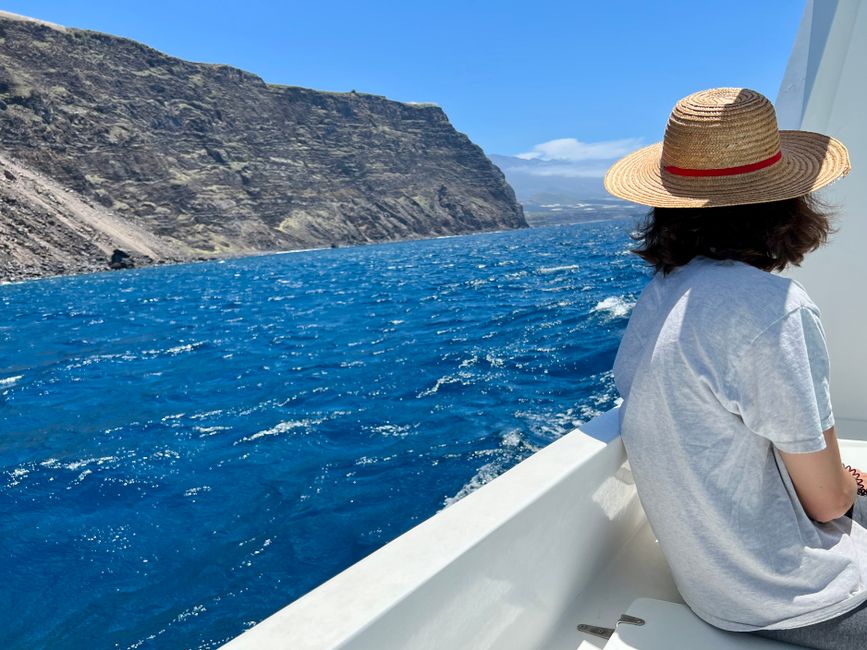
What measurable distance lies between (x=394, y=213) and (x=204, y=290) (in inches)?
2515

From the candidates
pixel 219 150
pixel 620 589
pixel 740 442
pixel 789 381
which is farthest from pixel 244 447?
pixel 219 150

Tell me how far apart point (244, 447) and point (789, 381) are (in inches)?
194

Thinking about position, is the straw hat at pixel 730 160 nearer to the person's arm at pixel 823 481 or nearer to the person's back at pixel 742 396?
the person's back at pixel 742 396

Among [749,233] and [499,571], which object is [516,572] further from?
[749,233]

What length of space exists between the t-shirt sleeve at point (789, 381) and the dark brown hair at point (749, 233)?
255mm

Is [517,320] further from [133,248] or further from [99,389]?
[133,248]

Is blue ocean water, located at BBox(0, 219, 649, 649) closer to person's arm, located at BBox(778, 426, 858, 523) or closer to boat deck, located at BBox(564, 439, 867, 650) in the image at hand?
boat deck, located at BBox(564, 439, 867, 650)

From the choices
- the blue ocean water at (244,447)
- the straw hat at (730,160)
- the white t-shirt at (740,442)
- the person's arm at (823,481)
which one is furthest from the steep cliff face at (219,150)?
the person's arm at (823,481)

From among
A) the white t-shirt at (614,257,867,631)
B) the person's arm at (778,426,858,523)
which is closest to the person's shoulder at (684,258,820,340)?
the white t-shirt at (614,257,867,631)

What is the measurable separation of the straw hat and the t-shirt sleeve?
0.32 metres

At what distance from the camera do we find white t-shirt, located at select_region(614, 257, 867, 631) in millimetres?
1108

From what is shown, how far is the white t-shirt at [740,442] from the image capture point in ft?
3.64

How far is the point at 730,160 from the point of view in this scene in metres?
1.32

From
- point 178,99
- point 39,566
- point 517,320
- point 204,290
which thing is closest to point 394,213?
point 178,99
